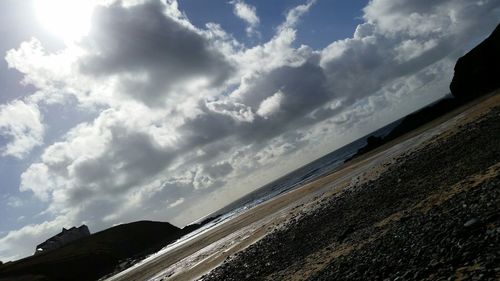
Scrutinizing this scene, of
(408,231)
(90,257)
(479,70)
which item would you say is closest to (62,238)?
(90,257)

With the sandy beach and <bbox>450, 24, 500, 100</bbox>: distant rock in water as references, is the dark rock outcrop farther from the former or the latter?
<bbox>450, 24, 500, 100</bbox>: distant rock in water

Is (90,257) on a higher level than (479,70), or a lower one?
higher

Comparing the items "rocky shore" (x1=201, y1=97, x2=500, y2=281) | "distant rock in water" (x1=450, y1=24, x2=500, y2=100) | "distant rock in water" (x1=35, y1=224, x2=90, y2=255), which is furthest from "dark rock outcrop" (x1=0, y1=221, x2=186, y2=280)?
"distant rock in water" (x1=450, y1=24, x2=500, y2=100)

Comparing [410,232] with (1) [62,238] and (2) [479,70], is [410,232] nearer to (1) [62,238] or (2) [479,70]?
(2) [479,70]

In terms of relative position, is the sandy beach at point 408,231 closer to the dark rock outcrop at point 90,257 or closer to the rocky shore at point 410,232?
the rocky shore at point 410,232

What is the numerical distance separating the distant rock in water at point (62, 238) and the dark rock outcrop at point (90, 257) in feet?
88.3

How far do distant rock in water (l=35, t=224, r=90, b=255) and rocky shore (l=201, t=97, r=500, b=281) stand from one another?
135982mm

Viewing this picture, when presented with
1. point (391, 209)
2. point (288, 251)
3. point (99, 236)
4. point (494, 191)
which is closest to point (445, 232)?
point (494, 191)

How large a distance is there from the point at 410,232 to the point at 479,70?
319 ft

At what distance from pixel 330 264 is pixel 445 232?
206 inches

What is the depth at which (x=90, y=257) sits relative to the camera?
3588 inches

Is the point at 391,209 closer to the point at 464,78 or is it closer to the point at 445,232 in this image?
the point at 445,232

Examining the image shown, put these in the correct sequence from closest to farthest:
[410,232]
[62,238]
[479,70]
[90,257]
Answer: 1. [410,232]
2. [90,257]
3. [479,70]
4. [62,238]

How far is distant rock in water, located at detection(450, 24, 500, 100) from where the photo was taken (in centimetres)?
8890
